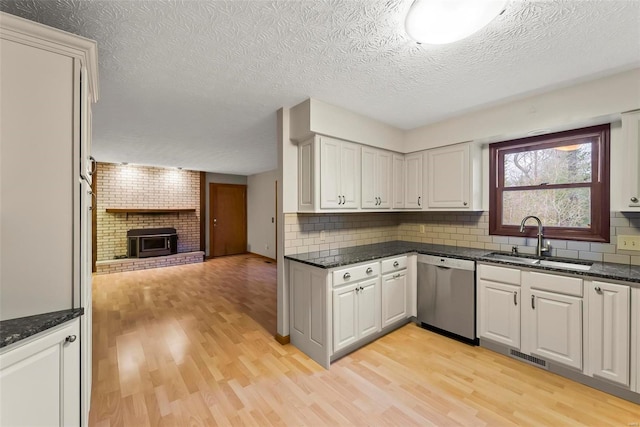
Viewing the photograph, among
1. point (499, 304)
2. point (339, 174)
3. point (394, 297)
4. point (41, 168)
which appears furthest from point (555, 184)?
point (41, 168)

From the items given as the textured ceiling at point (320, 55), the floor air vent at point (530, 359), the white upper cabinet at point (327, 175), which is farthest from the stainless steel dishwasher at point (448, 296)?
the textured ceiling at point (320, 55)

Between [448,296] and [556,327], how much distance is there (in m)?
0.86

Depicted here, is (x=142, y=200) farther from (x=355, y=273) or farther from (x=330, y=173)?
(x=355, y=273)

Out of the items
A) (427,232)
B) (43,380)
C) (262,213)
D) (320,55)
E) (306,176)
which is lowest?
(43,380)

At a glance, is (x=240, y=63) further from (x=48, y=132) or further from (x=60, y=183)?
(x=60, y=183)

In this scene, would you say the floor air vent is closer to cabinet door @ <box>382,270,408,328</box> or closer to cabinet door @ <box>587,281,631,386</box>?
cabinet door @ <box>587,281,631,386</box>

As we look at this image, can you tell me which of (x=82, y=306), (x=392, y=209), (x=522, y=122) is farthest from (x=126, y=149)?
(x=522, y=122)

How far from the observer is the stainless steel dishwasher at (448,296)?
264 cm

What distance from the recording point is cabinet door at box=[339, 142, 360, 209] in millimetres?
2830

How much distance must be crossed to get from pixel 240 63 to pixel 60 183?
4.29 ft

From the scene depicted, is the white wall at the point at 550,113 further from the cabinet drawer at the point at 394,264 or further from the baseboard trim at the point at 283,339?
A: the baseboard trim at the point at 283,339

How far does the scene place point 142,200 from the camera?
6.36m

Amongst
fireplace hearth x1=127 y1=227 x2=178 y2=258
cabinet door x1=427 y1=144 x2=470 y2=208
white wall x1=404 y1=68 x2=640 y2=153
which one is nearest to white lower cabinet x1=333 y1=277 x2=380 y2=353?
cabinet door x1=427 y1=144 x2=470 y2=208

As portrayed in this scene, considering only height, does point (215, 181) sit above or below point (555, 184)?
above
